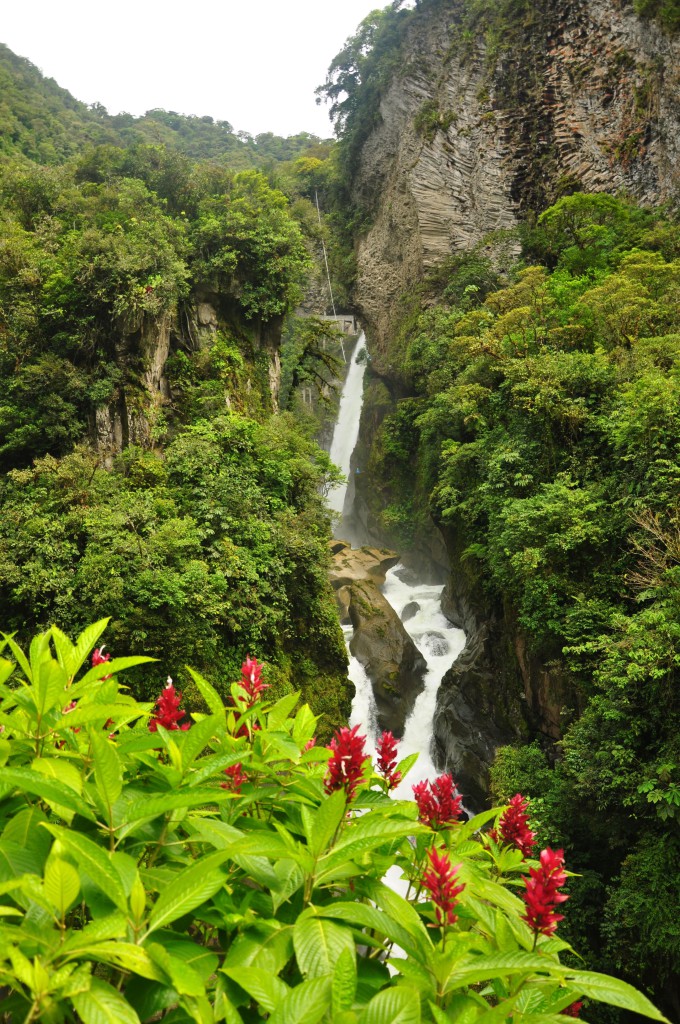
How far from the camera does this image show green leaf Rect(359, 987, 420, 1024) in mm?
976

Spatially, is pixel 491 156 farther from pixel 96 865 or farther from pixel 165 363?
pixel 96 865

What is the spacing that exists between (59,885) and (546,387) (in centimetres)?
944

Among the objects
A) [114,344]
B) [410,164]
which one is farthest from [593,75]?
[114,344]

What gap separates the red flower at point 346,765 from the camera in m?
1.45

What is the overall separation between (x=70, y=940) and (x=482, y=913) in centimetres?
90

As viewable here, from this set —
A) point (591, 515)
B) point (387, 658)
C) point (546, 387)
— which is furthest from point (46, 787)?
point (387, 658)

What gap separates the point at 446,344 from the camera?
1619 centimetres

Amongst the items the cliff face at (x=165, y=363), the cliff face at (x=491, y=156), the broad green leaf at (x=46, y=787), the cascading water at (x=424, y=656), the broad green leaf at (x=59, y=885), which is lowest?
the cascading water at (x=424, y=656)

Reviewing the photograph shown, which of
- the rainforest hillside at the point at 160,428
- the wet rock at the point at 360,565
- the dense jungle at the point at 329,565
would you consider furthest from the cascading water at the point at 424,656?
the rainforest hillside at the point at 160,428

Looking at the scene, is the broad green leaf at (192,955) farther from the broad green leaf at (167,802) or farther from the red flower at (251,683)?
the red flower at (251,683)

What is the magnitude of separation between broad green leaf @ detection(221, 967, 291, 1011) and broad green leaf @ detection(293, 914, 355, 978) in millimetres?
52

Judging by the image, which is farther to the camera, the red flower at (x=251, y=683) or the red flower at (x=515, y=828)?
the red flower at (x=251, y=683)

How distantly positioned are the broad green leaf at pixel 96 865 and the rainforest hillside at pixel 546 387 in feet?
18.6

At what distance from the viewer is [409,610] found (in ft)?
54.7
